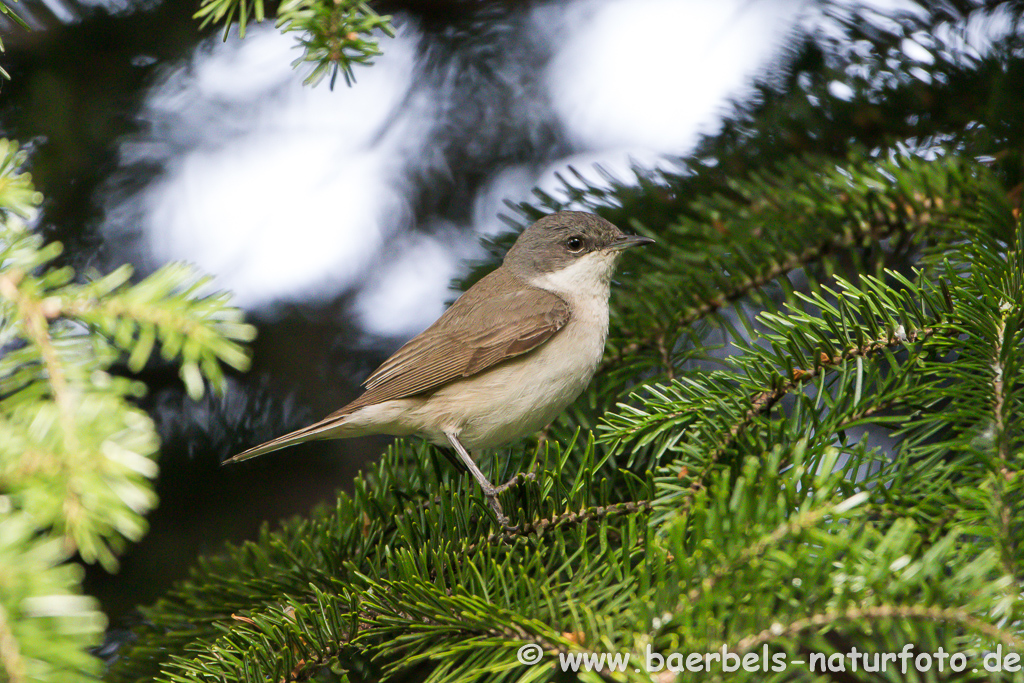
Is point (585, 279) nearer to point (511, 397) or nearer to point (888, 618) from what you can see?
point (511, 397)

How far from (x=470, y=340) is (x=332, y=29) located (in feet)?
5.63

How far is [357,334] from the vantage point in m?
4.29

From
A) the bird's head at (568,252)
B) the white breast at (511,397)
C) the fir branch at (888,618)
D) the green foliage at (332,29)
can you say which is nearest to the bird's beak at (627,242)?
the bird's head at (568,252)

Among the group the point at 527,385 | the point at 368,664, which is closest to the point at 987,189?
the point at 527,385

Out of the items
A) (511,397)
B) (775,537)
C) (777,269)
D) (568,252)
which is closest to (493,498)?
(511,397)

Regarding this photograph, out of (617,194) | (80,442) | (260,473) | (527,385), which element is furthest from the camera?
(260,473)

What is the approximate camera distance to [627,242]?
353 cm

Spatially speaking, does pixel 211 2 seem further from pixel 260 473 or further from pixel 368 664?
pixel 260 473

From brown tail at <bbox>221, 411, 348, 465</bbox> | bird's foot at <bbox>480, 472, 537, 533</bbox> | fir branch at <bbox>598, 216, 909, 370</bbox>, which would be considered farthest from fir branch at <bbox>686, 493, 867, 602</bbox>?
brown tail at <bbox>221, 411, 348, 465</bbox>

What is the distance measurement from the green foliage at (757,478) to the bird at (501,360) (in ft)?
0.41

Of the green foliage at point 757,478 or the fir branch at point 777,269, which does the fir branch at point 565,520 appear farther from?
the fir branch at point 777,269

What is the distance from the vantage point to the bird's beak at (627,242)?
341cm

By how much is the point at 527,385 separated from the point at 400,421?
0.62 m

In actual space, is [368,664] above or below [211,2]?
below
